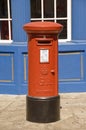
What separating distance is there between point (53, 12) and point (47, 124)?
10.1 feet

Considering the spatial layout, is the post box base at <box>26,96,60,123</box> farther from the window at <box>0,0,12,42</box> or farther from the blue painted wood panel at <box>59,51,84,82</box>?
the window at <box>0,0,12,42</box>

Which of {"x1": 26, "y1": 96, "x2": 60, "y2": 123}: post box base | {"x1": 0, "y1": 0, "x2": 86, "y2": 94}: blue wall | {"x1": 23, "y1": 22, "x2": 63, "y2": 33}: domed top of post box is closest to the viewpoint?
{"x1": 23, "y1": 22, "x2": 63, "y2": 33}: domed top of post box

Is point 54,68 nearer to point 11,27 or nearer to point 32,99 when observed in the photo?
point 32,99

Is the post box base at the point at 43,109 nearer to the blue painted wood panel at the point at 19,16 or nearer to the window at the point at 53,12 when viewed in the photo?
the blue painted wood panel at the point at 19,16

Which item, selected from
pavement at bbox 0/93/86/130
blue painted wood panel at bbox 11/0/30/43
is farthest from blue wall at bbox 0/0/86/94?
pavement at bbox 0/93/86/130

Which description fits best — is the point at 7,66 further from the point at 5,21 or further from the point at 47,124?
the point at 47,124

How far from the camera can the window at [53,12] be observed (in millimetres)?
8484

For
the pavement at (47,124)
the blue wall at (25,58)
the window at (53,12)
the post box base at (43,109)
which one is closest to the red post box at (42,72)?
the post box base at (43,109)

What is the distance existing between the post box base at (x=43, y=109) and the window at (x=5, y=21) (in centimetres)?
268

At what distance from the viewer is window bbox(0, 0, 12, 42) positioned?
852cm

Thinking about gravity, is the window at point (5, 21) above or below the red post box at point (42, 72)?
above

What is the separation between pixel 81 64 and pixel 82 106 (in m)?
1.26

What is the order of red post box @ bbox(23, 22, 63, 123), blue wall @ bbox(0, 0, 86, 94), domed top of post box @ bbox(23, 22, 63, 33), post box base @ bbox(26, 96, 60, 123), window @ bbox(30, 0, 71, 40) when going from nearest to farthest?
1. domed top of post box @ bbox(23, 22, 63, 33)
2. red post box @ bbox(23, 22, 63, 123)
3. post box base @ bbox(26, 96, 60, 123)
4. blue wall @ bbox(0, 0, 86, 94)
5. window @ bbox(30, 0, 71, 40)

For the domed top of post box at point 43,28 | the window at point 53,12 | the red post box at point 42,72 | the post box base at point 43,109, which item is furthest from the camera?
the window at point 53,12
